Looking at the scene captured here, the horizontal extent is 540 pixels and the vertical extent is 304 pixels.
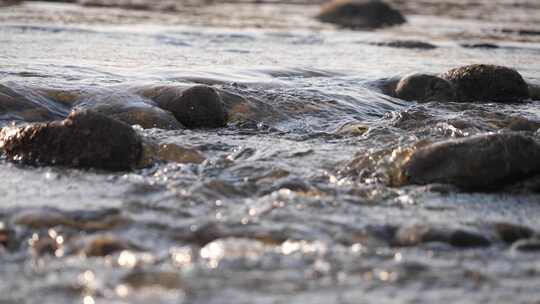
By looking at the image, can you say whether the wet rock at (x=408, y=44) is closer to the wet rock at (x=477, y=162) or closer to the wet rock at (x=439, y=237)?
the wet rock at (x=477, y=162)

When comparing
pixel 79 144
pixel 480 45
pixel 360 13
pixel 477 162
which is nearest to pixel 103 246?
pixel 79 144

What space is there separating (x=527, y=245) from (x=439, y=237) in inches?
16.1

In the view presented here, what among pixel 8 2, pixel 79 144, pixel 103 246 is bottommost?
pixel 8 2

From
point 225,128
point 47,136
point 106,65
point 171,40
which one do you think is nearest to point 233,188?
point 47,136

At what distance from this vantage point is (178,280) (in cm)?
342

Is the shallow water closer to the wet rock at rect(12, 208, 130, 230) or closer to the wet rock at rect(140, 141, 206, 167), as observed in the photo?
the wet rock at rect(12, 208, 130, 230)

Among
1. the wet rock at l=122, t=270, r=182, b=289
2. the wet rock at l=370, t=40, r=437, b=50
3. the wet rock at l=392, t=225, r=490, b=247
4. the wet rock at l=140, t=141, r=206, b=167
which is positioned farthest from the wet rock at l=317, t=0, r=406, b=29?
the wet rock at l=122, t=270, r=182, b=289

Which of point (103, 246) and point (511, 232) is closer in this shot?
point (103, 246)

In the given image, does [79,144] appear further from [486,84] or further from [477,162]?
[486,84]

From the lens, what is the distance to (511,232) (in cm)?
409

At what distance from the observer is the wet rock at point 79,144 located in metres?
5.07

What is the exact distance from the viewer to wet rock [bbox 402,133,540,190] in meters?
4.91

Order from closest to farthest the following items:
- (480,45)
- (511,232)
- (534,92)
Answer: (511,232) < (534,92) < (480,45)

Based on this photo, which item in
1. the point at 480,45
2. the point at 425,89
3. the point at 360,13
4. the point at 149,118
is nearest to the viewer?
the point at 149,118
